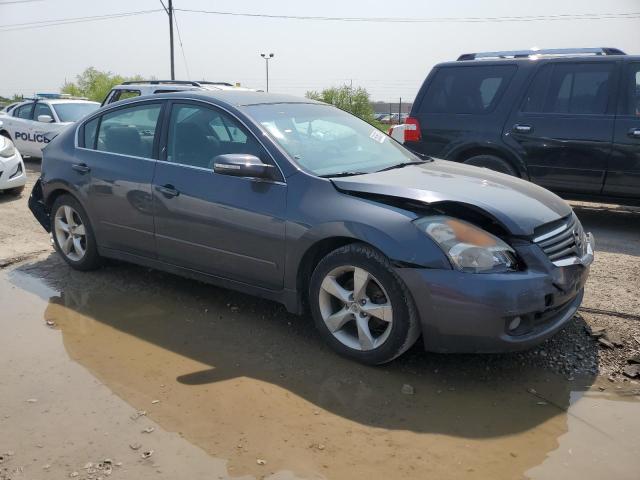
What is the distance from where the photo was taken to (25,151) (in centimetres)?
1380

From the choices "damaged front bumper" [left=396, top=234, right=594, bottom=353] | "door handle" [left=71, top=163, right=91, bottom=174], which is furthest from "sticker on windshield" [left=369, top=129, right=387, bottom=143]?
"door handle" [left=71, top=163, right=91, bottom=174]

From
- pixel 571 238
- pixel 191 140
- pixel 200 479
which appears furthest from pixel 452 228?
pixel 191 140

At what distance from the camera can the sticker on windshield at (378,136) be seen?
15.4 feet

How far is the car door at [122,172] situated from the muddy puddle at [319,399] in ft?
2.03

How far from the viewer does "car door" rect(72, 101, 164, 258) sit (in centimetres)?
459

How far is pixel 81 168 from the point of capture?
5.04 m

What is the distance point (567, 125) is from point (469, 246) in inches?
165

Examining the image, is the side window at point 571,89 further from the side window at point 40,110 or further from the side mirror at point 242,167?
the side window at point 40,110

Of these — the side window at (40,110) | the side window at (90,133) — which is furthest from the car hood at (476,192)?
the side window at (40,110)

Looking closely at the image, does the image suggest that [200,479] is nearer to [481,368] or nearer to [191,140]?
[481,368]

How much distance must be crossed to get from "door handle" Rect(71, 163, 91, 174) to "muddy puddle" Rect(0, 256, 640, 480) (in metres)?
1.20

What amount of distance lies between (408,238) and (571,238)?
43.2 inches

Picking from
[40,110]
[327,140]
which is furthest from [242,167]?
[40,110]

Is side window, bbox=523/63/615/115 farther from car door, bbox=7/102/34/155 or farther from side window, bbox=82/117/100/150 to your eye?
car door, bbox=7/102/34/155
